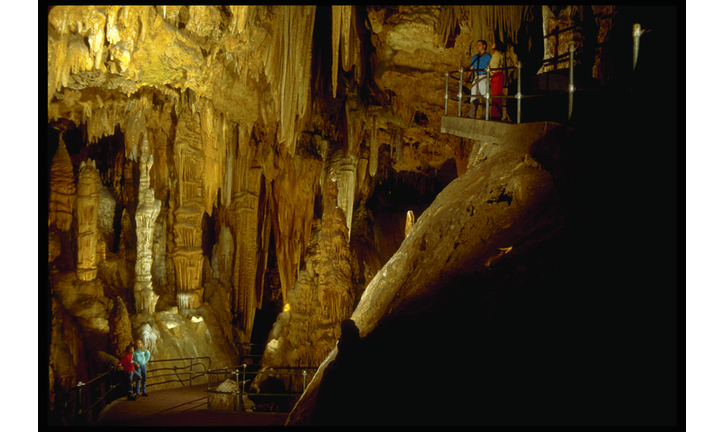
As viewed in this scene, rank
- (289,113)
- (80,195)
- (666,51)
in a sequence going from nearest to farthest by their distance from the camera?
(666,51)
(289,113)
(80,195)

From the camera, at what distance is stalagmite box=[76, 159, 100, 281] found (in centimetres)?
1155

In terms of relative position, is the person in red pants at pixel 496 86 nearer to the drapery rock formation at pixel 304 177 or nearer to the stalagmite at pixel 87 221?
the drapery rock formation at pixel 304 177

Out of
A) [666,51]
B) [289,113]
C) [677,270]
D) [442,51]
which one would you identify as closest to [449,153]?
[442,51]

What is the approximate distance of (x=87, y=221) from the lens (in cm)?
1166

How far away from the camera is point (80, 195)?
11.7 m

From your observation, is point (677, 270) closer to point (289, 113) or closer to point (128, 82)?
point (289, 113)

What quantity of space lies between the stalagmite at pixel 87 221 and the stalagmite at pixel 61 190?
0.20 m

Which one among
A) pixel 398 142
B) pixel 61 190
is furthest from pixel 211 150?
pixel 398 142

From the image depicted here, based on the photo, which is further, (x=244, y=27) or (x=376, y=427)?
(x=244, y=27)

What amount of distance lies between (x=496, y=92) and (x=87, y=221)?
899 cm

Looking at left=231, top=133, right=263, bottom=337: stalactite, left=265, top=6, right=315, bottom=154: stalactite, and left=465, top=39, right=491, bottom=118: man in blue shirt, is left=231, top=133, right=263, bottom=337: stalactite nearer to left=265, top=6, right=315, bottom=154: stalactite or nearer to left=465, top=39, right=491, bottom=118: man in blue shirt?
A: left=265, top=6, right=315, bottom=154: stalactite

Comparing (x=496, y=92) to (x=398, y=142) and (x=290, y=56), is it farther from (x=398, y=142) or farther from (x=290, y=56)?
(x=398, y=142)

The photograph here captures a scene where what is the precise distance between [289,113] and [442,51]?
3.62 m

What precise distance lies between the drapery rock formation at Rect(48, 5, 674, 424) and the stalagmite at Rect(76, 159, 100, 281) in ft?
0.14
